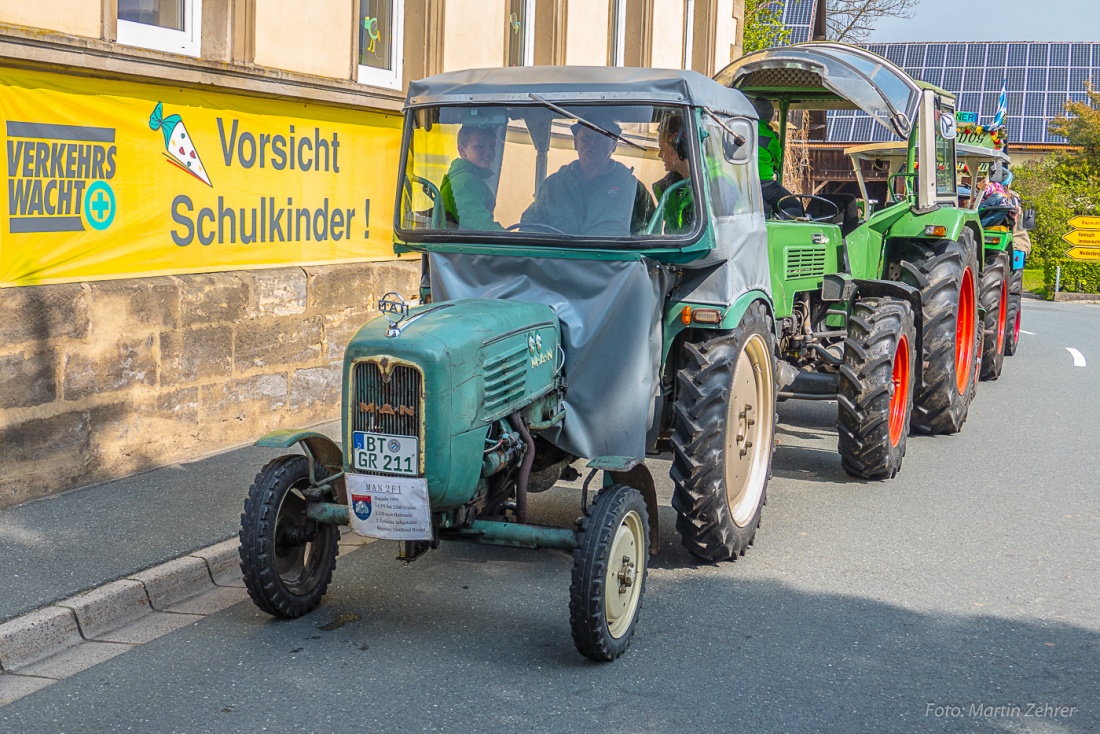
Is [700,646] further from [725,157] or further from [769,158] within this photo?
[769,158]

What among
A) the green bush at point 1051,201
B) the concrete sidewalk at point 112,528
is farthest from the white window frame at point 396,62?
the green bush at point 1051,201

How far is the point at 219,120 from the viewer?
8.35 meters

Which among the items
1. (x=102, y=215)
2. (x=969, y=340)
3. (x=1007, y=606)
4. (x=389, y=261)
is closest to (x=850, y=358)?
(x=1007, y=606)

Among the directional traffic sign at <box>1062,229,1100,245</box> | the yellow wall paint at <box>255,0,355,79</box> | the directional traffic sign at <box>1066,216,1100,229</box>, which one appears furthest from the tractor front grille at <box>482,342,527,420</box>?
the directional traffic sign at <box>1066,216,1100,229</box>

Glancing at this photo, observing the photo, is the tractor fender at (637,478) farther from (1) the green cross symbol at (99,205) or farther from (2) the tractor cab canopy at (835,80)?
(2) the tractor cab canopy at (835,80)

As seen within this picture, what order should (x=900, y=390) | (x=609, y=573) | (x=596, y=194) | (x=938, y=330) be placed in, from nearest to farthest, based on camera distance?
(x=609, y=573), (x=596, y=194), (x=900, y=390), (x=938, y=330)

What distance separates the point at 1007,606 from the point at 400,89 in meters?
6.72

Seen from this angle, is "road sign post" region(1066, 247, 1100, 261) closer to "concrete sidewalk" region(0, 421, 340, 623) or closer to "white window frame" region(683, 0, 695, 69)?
"white window frame" region(683, 0, 695, 69)

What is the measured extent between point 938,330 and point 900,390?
932 mm

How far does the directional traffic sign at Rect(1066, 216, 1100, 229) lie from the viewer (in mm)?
26906

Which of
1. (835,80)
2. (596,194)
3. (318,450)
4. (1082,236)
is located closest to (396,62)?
(835,80)

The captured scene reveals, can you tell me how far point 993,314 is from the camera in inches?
499

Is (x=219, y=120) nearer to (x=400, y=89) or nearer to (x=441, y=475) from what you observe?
(x=400, y=89)

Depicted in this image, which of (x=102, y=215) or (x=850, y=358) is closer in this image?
(x=102, y=215)
